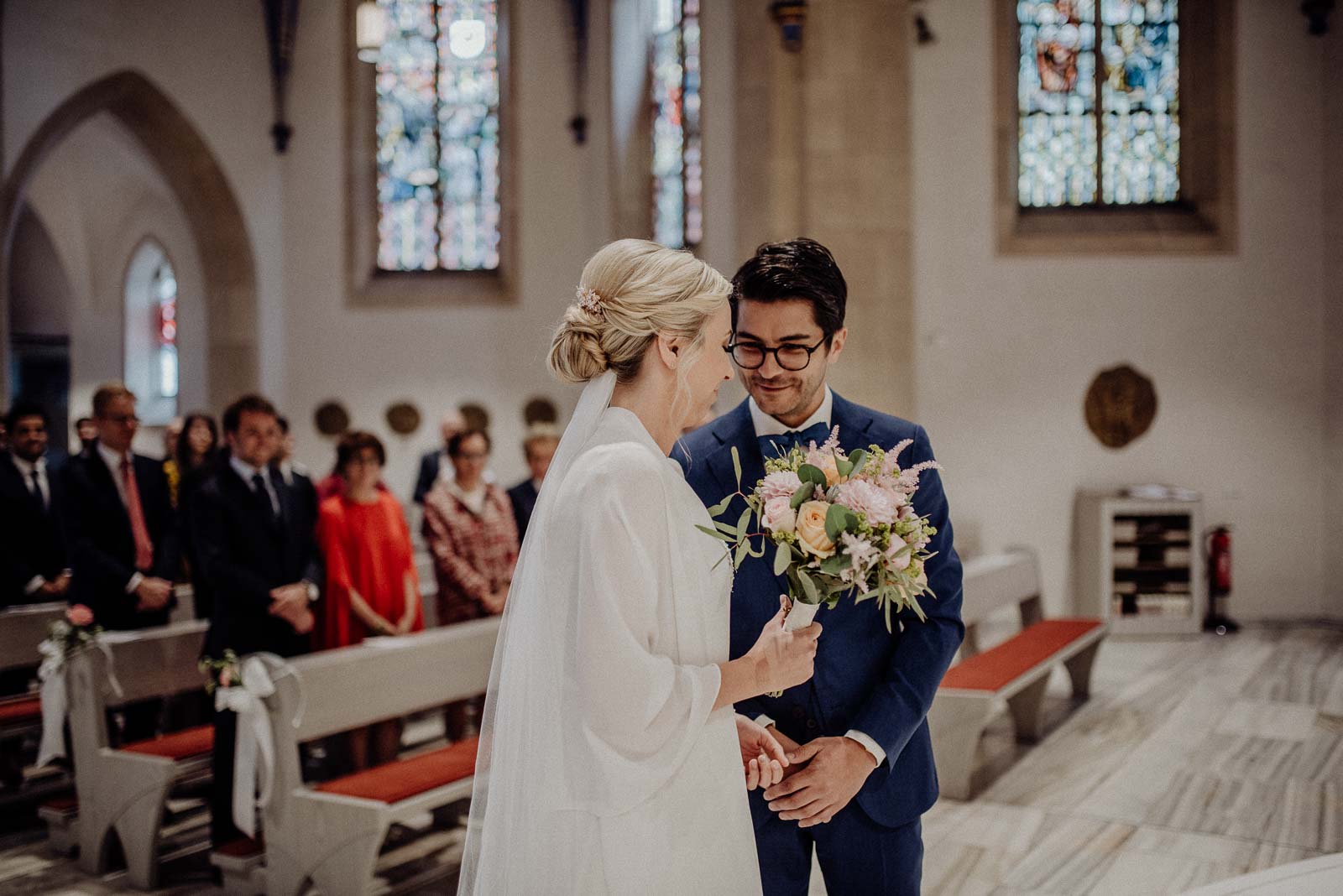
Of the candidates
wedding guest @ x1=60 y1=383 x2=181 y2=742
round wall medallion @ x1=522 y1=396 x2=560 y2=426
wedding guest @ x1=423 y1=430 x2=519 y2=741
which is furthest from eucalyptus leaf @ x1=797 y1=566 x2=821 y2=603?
round wall medallion @ x1=522 y1=396 x2=560 y2=426

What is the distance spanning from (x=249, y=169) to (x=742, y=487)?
986 cm

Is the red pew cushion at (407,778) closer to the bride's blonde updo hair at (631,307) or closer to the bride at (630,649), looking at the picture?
the bride at (630,649)

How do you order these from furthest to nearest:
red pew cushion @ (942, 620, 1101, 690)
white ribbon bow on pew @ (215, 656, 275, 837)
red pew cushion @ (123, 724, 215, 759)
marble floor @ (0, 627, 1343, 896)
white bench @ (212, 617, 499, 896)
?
red pew cushion @ (942, 620, 1101, 690) → red pew cushion @ (123, 724, 215, 759) → marble floor @ (0, 627, 1343, 896) → white ribbon bow on pew @ (215, 656, 275, 837) → white bench @ (212, 617, 499, 896)

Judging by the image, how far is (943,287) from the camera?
30.6ft

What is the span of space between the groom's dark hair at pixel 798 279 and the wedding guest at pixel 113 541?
3.82 meters

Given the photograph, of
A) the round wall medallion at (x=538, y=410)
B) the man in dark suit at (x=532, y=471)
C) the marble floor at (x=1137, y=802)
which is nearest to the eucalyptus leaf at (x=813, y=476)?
the marble floor at (x=1137, y=802)

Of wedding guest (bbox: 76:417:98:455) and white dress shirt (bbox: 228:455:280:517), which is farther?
wedding guest (bbox: 76:417:98:455)

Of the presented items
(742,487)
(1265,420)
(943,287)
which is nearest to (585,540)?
(742,487)

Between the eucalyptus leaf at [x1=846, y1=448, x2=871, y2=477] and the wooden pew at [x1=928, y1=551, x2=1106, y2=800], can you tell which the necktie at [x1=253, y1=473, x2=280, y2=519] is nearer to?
the wooden pew at [x1=928, y1=551, x2=1106, y2=800]

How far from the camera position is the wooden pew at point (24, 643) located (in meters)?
4.94

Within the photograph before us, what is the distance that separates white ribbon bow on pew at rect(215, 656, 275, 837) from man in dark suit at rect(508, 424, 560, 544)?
2.19 metres

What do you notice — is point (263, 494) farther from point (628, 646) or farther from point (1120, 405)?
point (1120, 405)

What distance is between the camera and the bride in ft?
5.42

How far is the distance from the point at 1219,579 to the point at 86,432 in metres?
7.99
